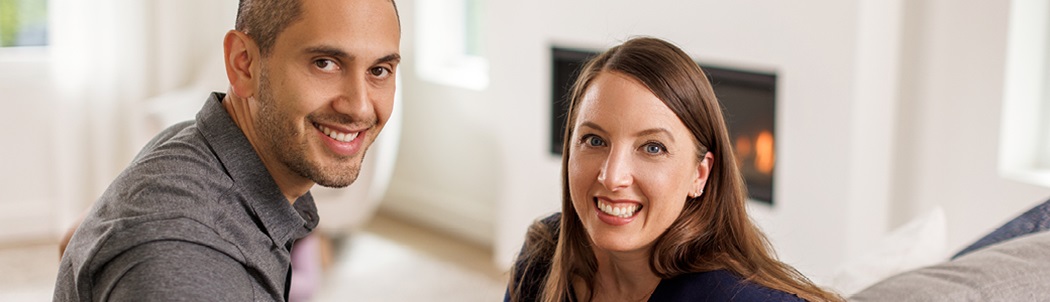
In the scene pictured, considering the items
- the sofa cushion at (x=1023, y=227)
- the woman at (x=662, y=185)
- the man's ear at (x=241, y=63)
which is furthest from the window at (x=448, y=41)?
the man's ear at (x=241, y=63)

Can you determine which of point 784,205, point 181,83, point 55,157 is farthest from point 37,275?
point 784,205

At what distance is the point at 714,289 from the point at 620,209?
6.5 inches

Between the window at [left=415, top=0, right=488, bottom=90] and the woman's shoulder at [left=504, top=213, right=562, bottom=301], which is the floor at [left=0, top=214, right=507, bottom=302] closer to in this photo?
the window at [left=415, top=0, right=488, bottom=90]

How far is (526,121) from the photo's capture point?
490 centimetres

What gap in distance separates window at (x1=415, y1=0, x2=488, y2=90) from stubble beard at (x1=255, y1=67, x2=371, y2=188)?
3983 mm

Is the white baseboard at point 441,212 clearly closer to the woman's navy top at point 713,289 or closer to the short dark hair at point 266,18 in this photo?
the woman's navy top at point 713,289

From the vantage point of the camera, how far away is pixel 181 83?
5766 mm

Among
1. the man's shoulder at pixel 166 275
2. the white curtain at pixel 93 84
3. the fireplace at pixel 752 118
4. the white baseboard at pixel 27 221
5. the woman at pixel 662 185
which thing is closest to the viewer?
the man's shoulder at pixel 166 275

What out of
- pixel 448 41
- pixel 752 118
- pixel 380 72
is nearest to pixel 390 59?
pixel 380 72

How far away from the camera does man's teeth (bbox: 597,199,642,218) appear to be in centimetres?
170

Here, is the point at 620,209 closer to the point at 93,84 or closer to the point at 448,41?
the point at 448,41

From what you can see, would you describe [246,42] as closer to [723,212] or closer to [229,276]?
[229,276]

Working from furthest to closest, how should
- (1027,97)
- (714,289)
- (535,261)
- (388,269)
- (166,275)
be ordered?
1. (388,269)
2. (1027,97)
3. (535,261)
4. (714,289)
5. (166,275)

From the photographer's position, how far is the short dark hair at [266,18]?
1577mm
